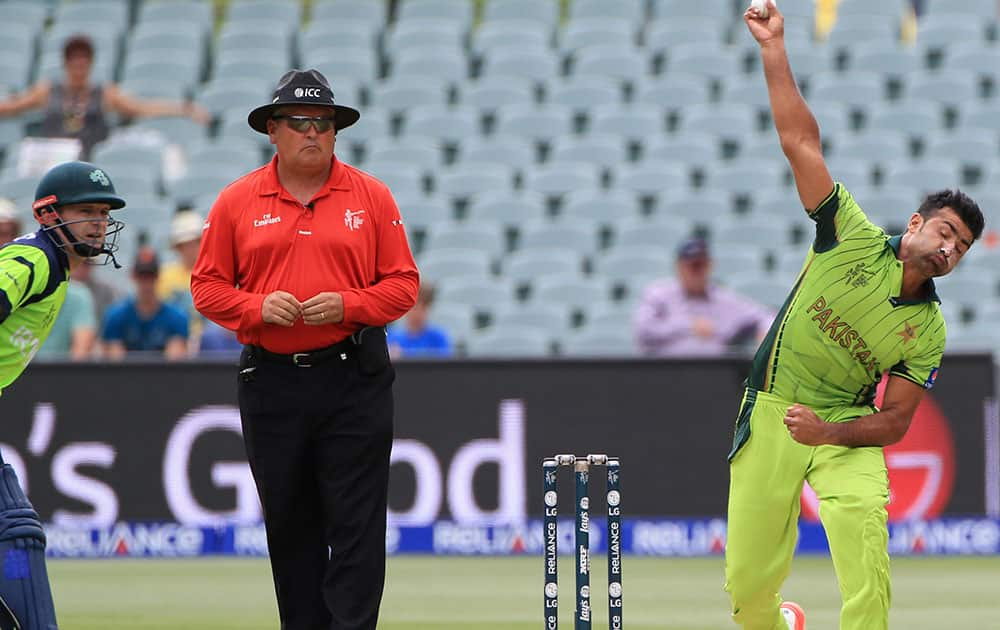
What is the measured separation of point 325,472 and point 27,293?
Answer: 1.32 meters

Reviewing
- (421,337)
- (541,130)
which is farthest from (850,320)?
(541,130)

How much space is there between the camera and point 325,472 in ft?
20.6

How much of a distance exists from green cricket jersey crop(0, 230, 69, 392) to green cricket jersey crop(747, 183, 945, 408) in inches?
110

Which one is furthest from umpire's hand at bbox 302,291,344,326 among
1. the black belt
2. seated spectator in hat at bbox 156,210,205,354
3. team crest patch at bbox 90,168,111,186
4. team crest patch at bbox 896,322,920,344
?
seated spectator in hat at bbox 156,210,205,354

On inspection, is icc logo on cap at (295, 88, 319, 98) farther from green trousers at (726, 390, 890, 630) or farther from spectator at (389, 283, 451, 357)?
spectator at (389, 283, 451, 357)

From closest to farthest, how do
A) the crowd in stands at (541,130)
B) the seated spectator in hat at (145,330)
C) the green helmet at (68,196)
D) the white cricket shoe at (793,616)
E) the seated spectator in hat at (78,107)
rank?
1. the green helmet at (68,196)
2. the white cricket shoe at (793,616)
3. the seated spectator in hat at (145,330)
4. the seated spectator in hat at (78,107)
5. the crowd in stands at (541,130)

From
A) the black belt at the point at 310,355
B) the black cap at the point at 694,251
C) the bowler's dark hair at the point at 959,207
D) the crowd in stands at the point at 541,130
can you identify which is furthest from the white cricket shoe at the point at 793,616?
the crowd in stands at the point at 541,130

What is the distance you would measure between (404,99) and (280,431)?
1116 cm

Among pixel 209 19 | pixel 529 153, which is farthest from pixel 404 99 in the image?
pixel 209 19

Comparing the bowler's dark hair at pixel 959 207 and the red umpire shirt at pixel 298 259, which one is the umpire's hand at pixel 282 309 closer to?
the red umpire shirt at pixel 298 259

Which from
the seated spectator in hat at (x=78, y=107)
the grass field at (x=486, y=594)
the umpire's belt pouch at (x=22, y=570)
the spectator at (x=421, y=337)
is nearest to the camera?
the umpire's belt pouch at (x=22, y=570)

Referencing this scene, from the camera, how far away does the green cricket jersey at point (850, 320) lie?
6.32 metres

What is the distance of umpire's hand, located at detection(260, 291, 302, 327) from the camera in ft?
19.7

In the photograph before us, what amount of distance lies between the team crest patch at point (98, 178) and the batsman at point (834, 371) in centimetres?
253
